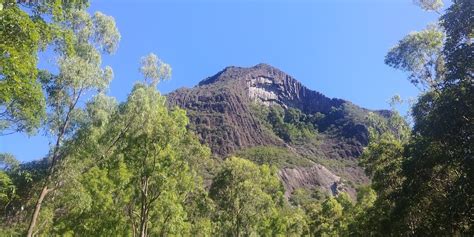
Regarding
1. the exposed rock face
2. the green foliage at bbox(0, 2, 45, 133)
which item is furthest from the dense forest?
the exposed rock face

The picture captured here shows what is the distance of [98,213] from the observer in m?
27.6

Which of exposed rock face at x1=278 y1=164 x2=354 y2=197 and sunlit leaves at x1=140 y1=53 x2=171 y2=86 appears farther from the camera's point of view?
exposed rock face at x1=278 y1=164 x2=354 y2=197

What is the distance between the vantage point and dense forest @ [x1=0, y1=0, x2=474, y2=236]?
1393 cm

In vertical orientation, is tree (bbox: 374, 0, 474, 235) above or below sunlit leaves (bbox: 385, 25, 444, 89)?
below

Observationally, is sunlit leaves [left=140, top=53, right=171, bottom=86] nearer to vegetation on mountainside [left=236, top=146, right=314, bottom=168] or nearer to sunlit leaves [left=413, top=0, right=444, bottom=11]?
sunlit leaves [left=413, top=0, right=444, bottom=11]

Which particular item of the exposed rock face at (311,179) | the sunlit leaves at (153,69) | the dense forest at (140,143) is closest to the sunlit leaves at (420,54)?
the dense forest at (140,143)

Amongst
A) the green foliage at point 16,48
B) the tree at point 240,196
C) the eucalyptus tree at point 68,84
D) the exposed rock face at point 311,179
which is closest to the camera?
the green foliage at point 16,48

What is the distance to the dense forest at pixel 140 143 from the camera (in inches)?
548

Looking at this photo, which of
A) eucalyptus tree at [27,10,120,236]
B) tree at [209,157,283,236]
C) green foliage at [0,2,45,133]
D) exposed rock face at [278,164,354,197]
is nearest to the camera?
green foliage at [0,2,45,133]

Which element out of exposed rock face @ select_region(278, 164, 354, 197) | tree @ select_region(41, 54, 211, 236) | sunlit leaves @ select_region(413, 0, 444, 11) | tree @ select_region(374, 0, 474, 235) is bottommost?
tree @ select_region(374, 0, 474, 235)

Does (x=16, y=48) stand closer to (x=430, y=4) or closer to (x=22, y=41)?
(x=22, y=41)

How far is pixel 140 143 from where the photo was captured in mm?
25781

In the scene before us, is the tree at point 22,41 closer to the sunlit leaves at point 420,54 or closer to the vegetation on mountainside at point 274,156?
the sunlit leaves at point 420,54

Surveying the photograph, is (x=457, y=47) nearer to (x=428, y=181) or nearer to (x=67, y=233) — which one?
(x=428, y=181)
